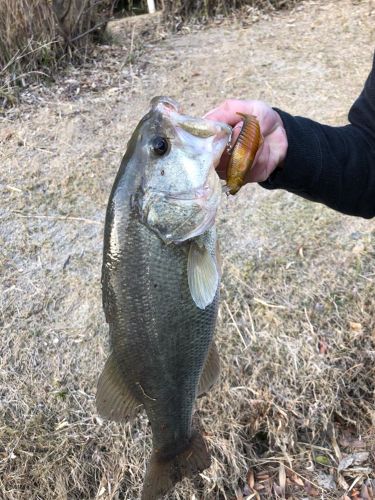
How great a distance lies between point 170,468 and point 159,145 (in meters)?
1.11

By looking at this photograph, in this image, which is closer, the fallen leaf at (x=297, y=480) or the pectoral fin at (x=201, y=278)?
the pectoral fin at (x=201, y=278)

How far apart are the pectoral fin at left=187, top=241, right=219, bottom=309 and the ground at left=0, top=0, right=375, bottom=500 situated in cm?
139

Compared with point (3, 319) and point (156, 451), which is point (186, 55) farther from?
point (156, 451)

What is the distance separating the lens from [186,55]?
18.2ft

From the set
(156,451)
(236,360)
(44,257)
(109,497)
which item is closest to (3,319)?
(44,257)

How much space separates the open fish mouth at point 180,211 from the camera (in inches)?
58.7

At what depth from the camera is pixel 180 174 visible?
152cm

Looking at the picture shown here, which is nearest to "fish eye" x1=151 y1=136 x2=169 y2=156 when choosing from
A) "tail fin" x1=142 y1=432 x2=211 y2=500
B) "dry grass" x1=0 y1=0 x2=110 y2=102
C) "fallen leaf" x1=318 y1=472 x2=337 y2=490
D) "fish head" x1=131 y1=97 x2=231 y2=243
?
"fish head" x1=131 y1=97 x2=231 y2=243

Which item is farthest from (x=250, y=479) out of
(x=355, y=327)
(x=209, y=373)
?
(x=209, y=373)

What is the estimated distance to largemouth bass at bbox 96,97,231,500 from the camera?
4.89 feet

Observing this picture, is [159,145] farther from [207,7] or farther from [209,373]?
[207,7]

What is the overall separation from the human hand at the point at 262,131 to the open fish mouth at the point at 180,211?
0.67ft

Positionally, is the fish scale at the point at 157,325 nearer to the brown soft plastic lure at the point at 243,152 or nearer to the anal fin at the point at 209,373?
the anal fin at the point at 209,373

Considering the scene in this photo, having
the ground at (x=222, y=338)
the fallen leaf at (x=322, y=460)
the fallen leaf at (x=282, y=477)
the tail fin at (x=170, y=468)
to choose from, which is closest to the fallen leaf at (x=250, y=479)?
the ground at (x=222, y=338)
